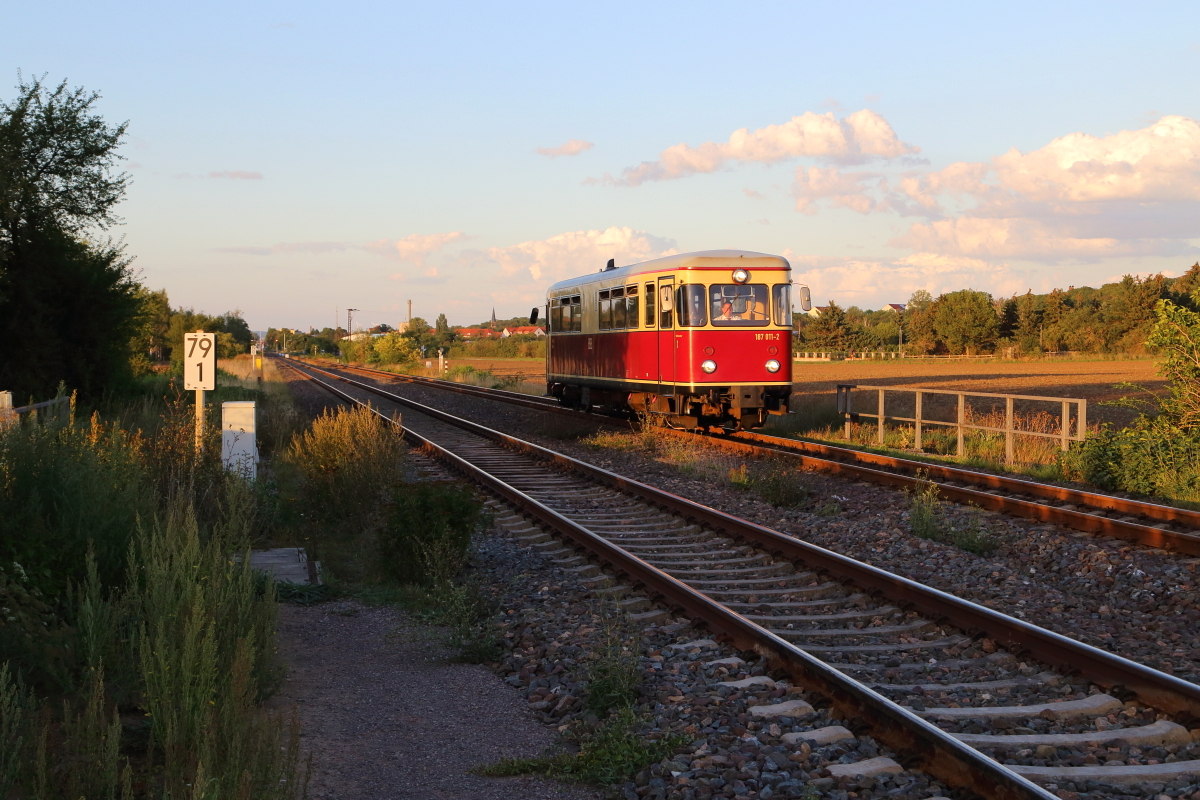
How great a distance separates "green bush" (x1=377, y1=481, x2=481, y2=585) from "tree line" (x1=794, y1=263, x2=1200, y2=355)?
295 feet

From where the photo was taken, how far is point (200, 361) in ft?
40.1

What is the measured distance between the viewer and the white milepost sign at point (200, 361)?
12109 millimetres

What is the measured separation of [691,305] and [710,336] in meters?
0.65

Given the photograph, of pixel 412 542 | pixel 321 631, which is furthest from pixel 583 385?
pixel 321 631

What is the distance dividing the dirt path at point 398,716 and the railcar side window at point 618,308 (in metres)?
14.1

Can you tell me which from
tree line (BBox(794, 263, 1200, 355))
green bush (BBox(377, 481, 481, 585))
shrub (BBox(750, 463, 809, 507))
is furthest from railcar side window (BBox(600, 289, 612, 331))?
tree line (BBox(794, 263, 1200, 355))

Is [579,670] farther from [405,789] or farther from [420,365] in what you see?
[420,365]

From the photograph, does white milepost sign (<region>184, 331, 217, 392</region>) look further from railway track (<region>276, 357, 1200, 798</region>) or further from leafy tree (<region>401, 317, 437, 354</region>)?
leafy tree (<region>401, 317, 437, 354</region>)

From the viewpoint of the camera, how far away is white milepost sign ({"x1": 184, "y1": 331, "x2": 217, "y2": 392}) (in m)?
12.1

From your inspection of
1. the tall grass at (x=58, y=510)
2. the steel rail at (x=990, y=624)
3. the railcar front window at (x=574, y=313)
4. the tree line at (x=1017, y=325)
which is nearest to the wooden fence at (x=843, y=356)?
the tree line at (x=1017, y=325)

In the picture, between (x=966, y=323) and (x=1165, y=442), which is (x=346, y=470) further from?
(x=966, y=323)

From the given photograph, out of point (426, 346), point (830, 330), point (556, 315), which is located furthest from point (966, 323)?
point (556, 315)

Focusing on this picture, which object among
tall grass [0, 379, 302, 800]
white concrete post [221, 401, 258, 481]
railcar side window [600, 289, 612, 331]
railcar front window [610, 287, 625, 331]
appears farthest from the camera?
railcar side window [600, 289, 612, 331]

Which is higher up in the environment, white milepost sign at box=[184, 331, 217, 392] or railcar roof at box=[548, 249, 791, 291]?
railcar roof at box=[548, 249, 791, 291]
